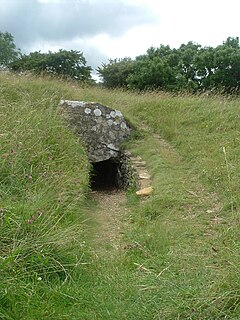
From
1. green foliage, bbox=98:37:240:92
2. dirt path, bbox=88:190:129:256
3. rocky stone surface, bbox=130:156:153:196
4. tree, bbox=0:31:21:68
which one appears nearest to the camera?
dirt path, bbox=88:190:129:256

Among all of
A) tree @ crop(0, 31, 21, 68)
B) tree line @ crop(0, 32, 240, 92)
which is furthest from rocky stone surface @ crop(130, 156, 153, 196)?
tree @ crop(0, 31, 21, 68)

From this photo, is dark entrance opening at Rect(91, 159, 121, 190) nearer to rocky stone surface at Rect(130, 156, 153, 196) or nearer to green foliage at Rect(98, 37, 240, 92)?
rocky stone surface at Rect(130, 156, 153, 196)

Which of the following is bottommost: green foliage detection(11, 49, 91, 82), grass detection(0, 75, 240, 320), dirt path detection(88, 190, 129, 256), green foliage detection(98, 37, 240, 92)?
dirt path detection(88, 190, 129, 256)

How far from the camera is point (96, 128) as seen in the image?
25.4 ft

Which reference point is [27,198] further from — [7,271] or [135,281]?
[135,281]

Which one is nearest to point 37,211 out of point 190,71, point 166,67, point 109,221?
point 109,221

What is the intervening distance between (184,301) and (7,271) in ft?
3.81

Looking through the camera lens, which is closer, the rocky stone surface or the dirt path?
the dirt path

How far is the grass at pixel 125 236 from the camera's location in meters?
2.31

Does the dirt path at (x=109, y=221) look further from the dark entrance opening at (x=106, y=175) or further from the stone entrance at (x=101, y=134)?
the stone entrance at (x=101, y=134)

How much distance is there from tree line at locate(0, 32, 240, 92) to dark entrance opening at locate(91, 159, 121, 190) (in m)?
8.03

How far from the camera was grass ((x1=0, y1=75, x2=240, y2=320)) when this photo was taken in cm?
231

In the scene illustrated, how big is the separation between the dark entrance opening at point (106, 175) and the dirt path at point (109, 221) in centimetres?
79

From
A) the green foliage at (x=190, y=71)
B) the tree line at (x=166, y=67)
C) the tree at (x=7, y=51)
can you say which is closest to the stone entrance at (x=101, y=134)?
the tree line at (x=166, y=67)
